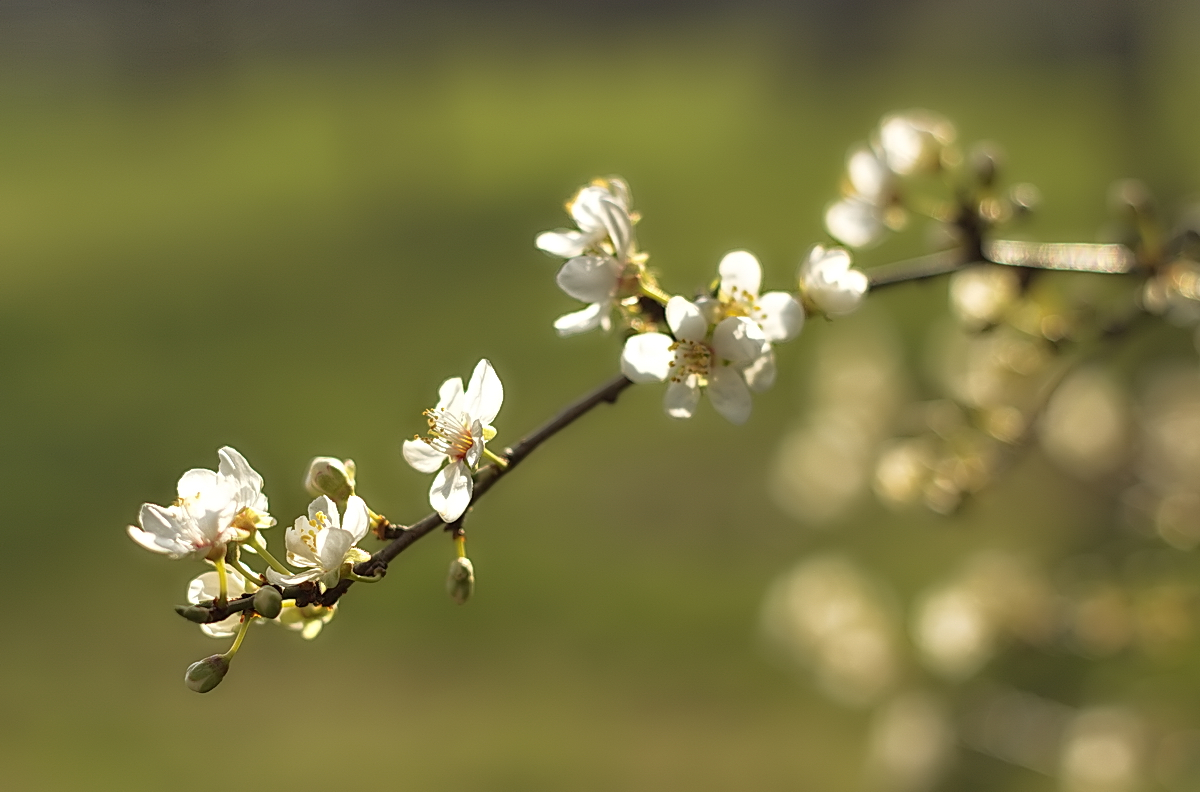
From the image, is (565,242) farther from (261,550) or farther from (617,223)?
Answer: (261,550)

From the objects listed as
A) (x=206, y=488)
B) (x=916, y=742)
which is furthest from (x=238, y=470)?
(x=916, y=742)

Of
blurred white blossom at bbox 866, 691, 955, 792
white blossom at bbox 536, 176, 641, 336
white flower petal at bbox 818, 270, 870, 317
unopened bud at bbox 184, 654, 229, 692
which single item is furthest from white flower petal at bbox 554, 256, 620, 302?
blurred white blossom at bbox 866, 691, 955, 792

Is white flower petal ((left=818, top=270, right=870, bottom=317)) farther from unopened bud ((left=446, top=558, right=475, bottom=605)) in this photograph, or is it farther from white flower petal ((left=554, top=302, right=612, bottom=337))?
unopened bud ((left=446, top=558, right=475, bottom=605))

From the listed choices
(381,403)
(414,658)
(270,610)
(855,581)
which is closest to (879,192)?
(270,610)

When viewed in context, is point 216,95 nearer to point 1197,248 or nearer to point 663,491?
point 663,491

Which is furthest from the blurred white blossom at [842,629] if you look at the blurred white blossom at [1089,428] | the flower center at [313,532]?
the flower center at [313,532]

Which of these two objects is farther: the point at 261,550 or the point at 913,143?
the point at 913,143
